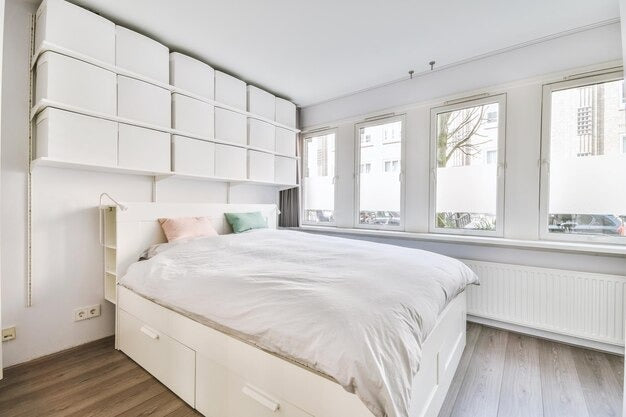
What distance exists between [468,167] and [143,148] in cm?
296

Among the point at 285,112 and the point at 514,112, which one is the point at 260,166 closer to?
the point at 285,112

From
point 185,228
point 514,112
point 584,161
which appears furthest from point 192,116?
point 584,161

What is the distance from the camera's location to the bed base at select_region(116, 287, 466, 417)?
104 cm

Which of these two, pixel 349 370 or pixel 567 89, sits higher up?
pixel 567 89

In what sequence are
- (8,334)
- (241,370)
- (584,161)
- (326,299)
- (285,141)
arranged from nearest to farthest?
(326,299), (241,370), (8,334), (584,161), (285,141)

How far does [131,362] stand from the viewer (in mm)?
1944

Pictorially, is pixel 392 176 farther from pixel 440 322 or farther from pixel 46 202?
pixel 46 202

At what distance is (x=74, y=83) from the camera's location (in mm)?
1894

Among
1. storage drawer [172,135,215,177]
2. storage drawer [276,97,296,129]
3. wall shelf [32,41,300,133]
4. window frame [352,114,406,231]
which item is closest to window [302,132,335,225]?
window frame [352,114,406,231]

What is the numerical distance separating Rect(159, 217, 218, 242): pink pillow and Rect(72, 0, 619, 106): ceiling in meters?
1.56

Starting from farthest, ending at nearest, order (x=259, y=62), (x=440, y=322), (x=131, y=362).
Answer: (x=259, y=62)
(x=131, y=362)
(x=440, y=322)

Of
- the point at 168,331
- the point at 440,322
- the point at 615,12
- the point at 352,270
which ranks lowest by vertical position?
the point at 168,331

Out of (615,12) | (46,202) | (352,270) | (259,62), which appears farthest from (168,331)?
(615,12)

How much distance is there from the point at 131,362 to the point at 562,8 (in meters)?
3.93
